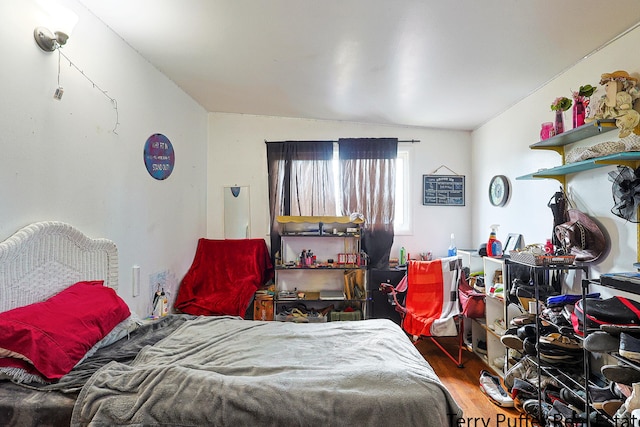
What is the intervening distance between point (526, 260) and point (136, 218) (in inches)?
115

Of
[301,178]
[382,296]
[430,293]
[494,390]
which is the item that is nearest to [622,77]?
[430,293]

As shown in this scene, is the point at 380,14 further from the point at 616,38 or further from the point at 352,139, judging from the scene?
the point at 352,139

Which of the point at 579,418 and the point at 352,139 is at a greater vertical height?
the point at 352,139

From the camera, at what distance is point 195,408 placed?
1271 mm

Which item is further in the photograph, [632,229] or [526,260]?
[526,260]

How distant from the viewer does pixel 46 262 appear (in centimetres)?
168

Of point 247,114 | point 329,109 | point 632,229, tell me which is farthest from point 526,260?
point 247,114

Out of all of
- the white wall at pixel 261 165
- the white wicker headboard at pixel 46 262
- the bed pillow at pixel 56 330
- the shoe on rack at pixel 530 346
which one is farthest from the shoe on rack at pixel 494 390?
the white wicker headboard at pixel 46 262

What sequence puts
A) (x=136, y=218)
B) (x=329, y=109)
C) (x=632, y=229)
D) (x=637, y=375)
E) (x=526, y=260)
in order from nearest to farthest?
1. (x=637, y=375)
2. (x=632, y=229)
3. (x=526, y=260)
4. (x=136, y=218)
5. (x=329, y=109)

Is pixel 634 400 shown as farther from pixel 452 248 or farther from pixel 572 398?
pixel 452 248

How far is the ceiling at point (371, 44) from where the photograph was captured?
1.77m

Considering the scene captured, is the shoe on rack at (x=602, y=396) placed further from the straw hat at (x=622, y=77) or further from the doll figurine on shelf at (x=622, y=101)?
the straw hat at (x=622, y=77)

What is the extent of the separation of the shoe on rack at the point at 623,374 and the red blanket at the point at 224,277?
268 centimetres

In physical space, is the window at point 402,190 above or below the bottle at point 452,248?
above
